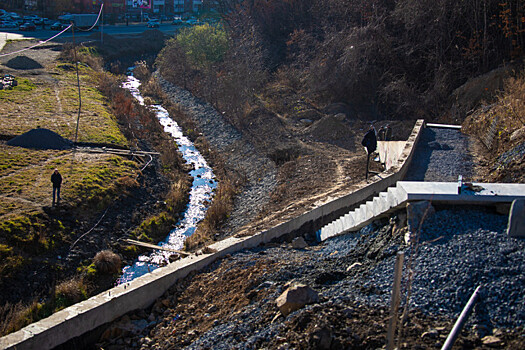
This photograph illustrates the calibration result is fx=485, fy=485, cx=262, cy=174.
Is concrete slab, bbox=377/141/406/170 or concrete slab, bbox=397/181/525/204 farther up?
concrete slab, bbox=397/181/525/204

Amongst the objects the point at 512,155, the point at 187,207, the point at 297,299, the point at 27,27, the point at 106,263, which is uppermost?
the point at 27,27

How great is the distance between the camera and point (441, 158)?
15320 mm

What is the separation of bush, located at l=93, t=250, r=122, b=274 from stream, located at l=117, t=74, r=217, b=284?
1.07 ft

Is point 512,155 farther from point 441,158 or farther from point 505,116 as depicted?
point 505,116

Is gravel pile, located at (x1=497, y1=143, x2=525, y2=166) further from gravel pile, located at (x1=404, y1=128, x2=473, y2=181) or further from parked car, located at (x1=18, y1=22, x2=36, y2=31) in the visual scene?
parked car, located at (x1=18, y1=22, x2=36, y2=31)

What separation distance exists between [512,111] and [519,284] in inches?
431

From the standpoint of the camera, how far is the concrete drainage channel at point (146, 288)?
29.7 feet

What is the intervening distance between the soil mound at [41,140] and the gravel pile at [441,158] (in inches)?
614

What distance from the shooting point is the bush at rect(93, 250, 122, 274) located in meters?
14.9

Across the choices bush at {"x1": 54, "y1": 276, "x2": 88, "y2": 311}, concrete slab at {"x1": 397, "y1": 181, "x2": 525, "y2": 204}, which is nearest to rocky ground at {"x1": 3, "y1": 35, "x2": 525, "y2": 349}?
concrete slab at {"x1": 397, "y1": 181, "x2": 525, "y2": 204}

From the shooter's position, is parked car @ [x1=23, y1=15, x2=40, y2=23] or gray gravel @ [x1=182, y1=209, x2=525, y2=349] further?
parked car @ [x1=23, y1=15, x2=40, y2=23]

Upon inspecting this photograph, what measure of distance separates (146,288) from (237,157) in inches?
608

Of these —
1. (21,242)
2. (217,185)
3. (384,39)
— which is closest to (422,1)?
(384,39)

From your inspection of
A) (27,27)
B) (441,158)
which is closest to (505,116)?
(441,158)
